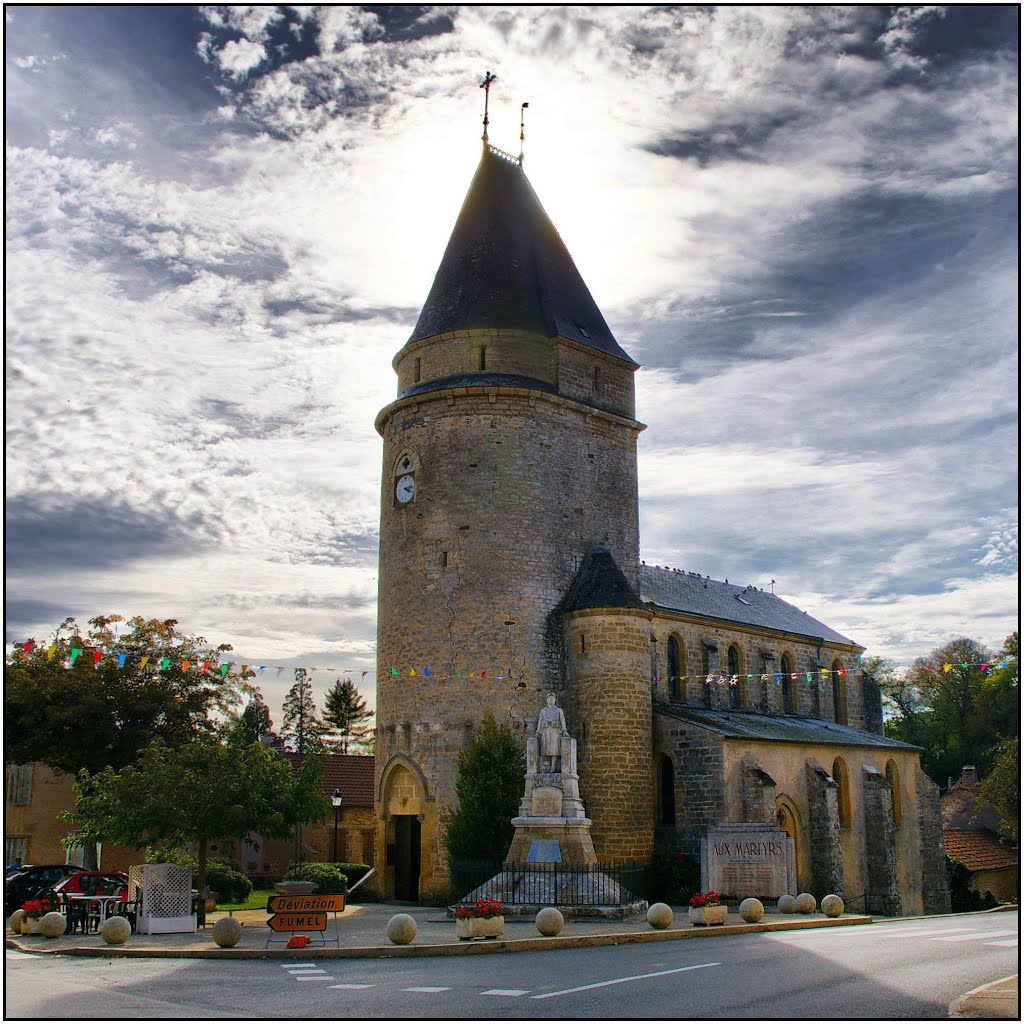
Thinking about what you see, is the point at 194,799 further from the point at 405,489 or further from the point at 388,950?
the point at 405,489

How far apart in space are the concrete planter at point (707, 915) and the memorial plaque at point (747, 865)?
4049 millimetres

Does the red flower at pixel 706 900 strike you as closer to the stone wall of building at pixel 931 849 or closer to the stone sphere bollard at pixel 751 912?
the stone sphere bollard at pixel 751 912

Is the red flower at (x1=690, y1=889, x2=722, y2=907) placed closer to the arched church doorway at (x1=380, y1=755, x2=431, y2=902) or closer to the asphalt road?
the asphalt road

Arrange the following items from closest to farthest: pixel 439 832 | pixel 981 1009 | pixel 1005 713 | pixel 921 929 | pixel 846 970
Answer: pixel 981 1009, pixel 846 970, pixel 921 929, pixel 439 832, pixel 1005 713

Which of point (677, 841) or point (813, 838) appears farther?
point (813, 838)

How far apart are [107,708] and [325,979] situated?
69.9 feet

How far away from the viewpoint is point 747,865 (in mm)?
23828

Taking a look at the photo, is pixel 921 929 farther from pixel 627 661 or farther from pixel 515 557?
pixel 515 557

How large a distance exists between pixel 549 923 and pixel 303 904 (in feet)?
13.0

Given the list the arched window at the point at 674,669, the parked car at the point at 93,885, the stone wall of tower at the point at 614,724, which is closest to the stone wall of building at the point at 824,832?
the arched window at the point at 674,669

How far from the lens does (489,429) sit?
29438 millimetres

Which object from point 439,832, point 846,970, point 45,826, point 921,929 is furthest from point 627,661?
point 45,826

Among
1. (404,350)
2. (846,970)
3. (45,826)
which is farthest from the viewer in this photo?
(45,826)

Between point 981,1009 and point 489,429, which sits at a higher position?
point 489,429
